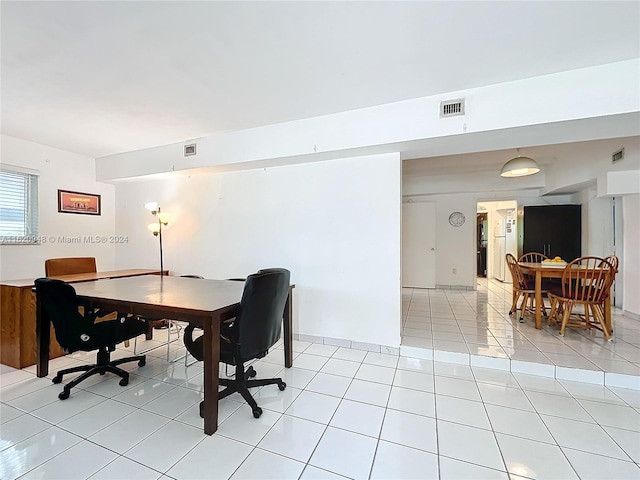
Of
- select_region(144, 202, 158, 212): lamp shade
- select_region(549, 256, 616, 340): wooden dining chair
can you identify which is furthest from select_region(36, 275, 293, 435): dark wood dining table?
select_region(549, 256, 616, 340): wooden dining chair

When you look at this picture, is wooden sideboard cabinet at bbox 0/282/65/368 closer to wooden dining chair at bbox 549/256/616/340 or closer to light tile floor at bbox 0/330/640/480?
light tile floor at bbox 0/330/640/480

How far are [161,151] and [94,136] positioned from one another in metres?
0.73

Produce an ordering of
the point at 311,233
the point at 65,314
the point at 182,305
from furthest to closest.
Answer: the point at 311,233
the point at 65,314
the point at 182,305

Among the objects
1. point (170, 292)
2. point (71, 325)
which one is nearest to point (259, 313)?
point (170, 292)

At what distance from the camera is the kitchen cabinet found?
552 cm

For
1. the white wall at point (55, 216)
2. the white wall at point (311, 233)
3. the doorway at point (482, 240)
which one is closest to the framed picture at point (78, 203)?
the white wall at point (55, 216)

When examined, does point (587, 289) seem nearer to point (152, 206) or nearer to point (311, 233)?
point (311, 233)

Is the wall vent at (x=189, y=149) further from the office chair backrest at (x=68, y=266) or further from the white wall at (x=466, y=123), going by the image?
the office chair backrest at (x=68, y=266)

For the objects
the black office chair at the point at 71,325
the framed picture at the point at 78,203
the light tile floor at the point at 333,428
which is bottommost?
the light tile floor at the point at 333,428

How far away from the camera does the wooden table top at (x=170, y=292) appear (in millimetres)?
1949

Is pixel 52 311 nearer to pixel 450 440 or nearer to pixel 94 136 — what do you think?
pixel 94 136

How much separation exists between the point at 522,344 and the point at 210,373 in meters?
3.09

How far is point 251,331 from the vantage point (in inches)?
76.9

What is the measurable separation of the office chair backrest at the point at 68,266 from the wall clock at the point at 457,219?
6.85 meters
